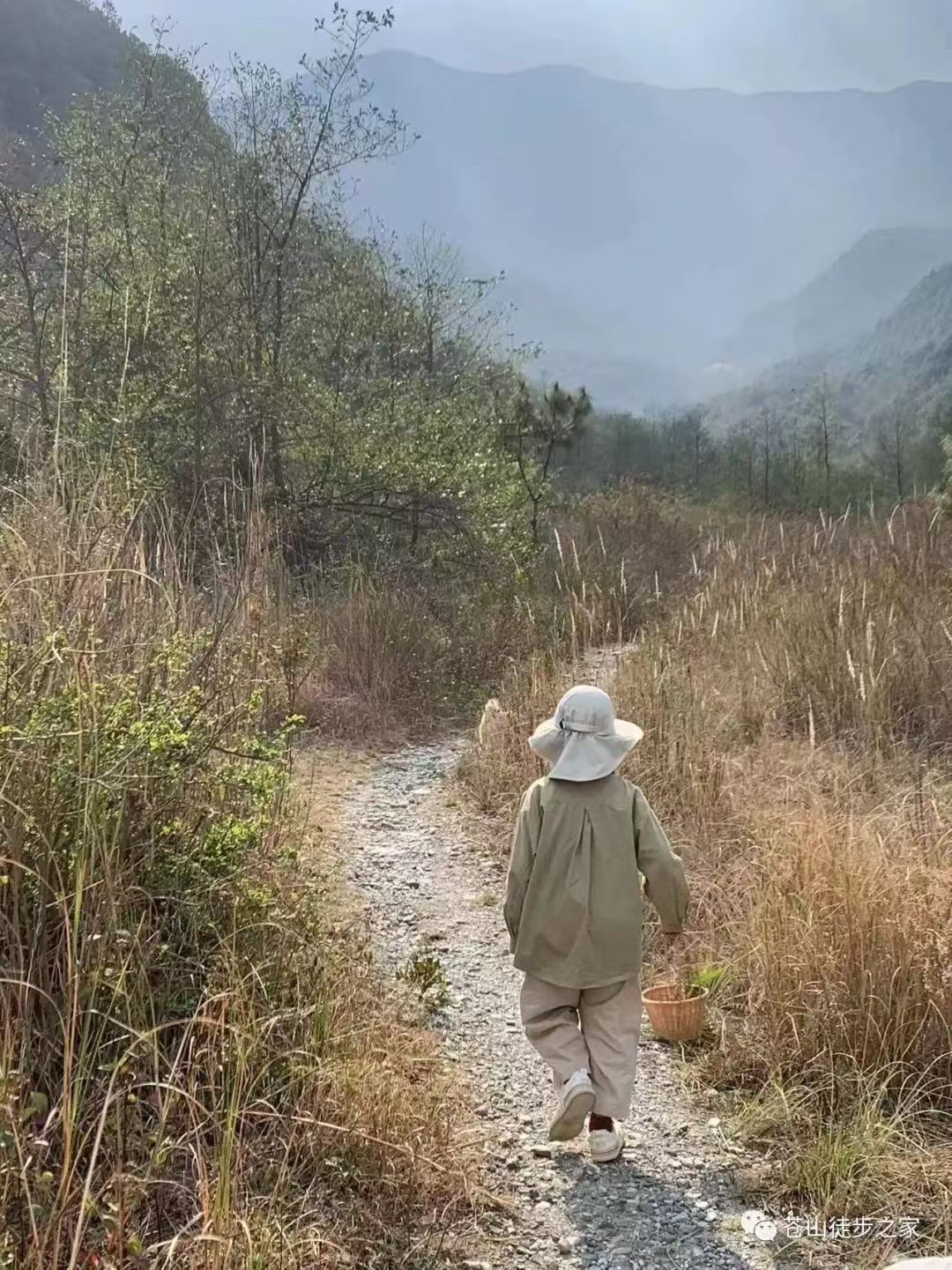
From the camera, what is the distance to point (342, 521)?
8852 mm

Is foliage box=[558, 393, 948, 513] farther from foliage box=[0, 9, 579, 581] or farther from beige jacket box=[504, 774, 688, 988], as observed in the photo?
beige jacket box=[504, 774, 688, 988]

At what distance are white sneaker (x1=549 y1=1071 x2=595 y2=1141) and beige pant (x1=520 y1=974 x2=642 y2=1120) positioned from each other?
3.5 inches

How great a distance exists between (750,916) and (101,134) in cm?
985

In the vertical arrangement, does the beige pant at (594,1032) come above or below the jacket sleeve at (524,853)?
below

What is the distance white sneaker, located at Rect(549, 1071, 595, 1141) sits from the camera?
7.14 ft

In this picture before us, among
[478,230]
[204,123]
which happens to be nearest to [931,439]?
[204,123]

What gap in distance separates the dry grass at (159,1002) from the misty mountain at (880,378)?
142 feet

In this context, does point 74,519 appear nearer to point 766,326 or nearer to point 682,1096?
point 682,1096

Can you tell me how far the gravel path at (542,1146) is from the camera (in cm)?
197

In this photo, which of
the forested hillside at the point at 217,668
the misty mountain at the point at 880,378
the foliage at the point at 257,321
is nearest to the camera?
the forested hillside at the point at 217,668

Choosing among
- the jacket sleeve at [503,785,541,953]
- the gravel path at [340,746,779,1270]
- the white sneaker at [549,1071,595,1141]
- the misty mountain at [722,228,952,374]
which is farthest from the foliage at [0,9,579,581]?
the misty mountain at [722,228,952,374]

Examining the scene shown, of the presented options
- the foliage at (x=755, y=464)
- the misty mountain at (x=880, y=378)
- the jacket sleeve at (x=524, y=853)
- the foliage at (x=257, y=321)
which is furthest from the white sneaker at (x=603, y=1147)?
the misty mountain at (x=880, y=378)

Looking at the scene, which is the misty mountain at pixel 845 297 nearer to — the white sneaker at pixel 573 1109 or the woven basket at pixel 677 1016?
the woven basket at pixel 677 1016

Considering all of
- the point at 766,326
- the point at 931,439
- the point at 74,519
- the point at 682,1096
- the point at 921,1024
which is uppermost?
the point at 766,326
